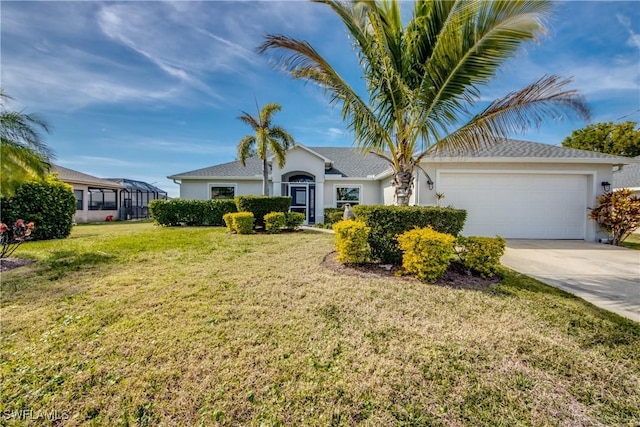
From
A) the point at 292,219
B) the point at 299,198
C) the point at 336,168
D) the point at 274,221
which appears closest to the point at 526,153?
the point at 336,168

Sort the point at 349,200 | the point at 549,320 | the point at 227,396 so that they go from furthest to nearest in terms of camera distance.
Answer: the point at 349,200 → the point at 549,320 → the point at 227,396

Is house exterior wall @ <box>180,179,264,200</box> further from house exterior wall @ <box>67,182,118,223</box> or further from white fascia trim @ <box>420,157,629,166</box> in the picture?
white fascia trim @ <box>420,157,629,166</box>

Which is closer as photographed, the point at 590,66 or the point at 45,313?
the point at 45,313

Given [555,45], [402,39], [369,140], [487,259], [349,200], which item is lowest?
[487,259]

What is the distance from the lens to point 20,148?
667cm

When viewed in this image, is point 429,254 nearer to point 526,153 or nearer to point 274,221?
point 274,221

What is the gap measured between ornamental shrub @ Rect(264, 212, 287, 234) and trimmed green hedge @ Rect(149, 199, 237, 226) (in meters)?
4.08

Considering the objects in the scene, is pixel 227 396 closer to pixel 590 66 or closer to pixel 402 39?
pixel 402 39

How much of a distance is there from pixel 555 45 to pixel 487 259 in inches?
262

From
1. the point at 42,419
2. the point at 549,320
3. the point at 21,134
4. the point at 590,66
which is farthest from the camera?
the point at 590,66

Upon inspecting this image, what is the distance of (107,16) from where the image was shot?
274 inches

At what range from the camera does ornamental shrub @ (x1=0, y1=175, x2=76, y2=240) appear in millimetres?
9133

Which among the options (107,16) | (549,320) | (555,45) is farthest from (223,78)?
(549,320)

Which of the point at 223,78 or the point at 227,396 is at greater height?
the point at 223,78
